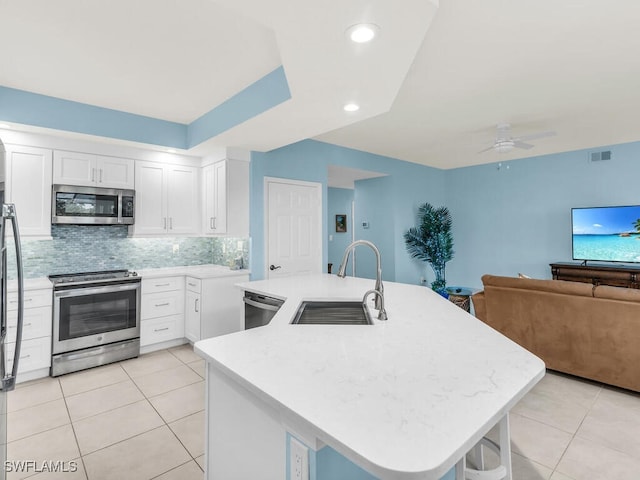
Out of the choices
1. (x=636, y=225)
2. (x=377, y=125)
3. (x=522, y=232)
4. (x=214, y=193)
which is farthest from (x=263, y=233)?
(x=636, y=225)

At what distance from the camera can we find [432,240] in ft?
20.7

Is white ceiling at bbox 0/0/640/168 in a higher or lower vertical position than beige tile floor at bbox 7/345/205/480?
higher

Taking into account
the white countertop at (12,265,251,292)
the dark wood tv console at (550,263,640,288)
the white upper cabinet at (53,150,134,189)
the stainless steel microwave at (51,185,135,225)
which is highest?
the white upper cabinet at (53,150,134,189)

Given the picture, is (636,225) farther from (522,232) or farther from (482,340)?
(482,340)

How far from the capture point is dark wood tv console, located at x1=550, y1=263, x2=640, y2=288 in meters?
4.70

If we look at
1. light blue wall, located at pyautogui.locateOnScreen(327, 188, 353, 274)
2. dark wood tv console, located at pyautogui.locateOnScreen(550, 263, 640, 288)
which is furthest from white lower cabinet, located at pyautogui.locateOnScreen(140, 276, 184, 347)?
dark wood tv console, located at pyautogui.locateOnScreen(550, 263, 640, 288)

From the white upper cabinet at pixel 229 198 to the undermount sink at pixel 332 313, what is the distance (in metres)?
2.11

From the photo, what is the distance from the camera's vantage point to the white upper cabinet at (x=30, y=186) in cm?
319

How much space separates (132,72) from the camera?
270 cm

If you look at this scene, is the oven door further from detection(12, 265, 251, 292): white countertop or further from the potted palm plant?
the potted palm plant

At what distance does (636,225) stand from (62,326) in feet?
24.2

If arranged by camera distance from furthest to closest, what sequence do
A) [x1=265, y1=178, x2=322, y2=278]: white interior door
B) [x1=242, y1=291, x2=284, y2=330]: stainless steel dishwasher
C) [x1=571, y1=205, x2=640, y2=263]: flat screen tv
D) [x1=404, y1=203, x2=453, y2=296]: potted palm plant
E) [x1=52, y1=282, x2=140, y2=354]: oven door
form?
[x1=404, y1=203, x2=453, y2=296]: potted palm plant < [x1=571, y1=205, x2=640, y2=263]: flat screen tv < [x1=265, y1=178, x2=322, y2=278]: white interior door < [x1=52, y1=282, x2=140, y2=354]: oven door < [x1=242, y1=291, x2=284, y2=330]: stainless steel dishwasher

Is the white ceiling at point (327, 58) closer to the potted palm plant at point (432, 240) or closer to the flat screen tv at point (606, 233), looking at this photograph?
the flat screen tv at point (606, 233)

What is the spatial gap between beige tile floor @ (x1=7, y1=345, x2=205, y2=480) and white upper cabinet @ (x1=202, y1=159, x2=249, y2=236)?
1.61 m
